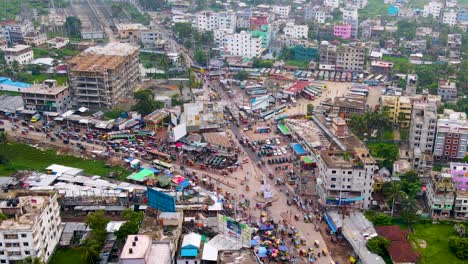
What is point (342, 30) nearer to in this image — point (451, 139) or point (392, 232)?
point (451, 139)

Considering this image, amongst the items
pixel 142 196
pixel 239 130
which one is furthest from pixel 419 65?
pixel 142 196

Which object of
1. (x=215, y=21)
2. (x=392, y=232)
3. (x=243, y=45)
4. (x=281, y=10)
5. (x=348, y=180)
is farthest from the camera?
(x=281, y=10)

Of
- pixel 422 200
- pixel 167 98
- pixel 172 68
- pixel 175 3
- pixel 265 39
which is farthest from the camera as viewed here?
pixel 175 3

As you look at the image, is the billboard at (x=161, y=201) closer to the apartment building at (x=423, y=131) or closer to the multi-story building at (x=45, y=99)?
the apartment building at (x=423, y=131)

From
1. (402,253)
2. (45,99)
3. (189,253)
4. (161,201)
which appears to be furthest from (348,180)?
(45,99)

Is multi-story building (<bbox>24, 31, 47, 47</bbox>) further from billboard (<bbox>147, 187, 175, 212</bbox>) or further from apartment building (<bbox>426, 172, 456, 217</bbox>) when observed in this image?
apartment building (<bbox>426, 172, 456, 217</bbox>)

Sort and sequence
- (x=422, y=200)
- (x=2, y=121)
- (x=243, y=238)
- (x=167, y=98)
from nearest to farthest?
(x=243, y=238), (x=422, y=200), (x=2, y=121), (x=167, y=98)

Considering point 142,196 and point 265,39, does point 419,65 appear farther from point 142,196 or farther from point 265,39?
point 142,196
